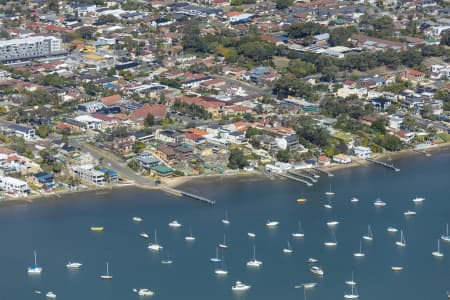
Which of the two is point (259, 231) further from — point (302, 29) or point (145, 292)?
point (302, 29)

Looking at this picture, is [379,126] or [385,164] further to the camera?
[379,126]

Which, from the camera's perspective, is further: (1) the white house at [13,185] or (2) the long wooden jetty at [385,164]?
(2) the long wooden jetty at [385,164]

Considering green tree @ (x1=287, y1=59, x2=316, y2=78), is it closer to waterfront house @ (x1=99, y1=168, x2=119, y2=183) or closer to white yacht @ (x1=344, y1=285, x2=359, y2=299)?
waterfront house @ (x1=99, y1=168, x2=119, y2=183)

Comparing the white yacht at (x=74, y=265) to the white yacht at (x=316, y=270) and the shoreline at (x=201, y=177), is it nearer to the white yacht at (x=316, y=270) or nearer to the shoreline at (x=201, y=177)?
the shoreline at (x=201, y=177)

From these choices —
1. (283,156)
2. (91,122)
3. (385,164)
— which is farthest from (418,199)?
(91,122)

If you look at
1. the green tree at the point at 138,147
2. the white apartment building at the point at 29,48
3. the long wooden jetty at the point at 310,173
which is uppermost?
the green tree at the point at 138,147

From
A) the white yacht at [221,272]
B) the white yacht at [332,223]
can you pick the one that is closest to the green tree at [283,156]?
the white yacht at [332,223]

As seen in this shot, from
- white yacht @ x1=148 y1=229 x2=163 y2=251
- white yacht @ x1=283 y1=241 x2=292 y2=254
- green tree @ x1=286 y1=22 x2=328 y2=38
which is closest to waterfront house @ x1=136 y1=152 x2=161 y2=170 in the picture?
white yacht @ x1=148 y1=229 x2=163 y2=251

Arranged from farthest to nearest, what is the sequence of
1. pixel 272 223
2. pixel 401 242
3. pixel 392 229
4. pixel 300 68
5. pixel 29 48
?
pixel 29 48
pixel 300 68
pixel 272 223
pixel 392 229
pixel 401 242

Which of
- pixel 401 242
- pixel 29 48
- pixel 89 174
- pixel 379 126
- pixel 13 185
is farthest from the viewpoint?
pixel 29 48

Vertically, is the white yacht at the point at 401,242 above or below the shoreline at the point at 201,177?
above
